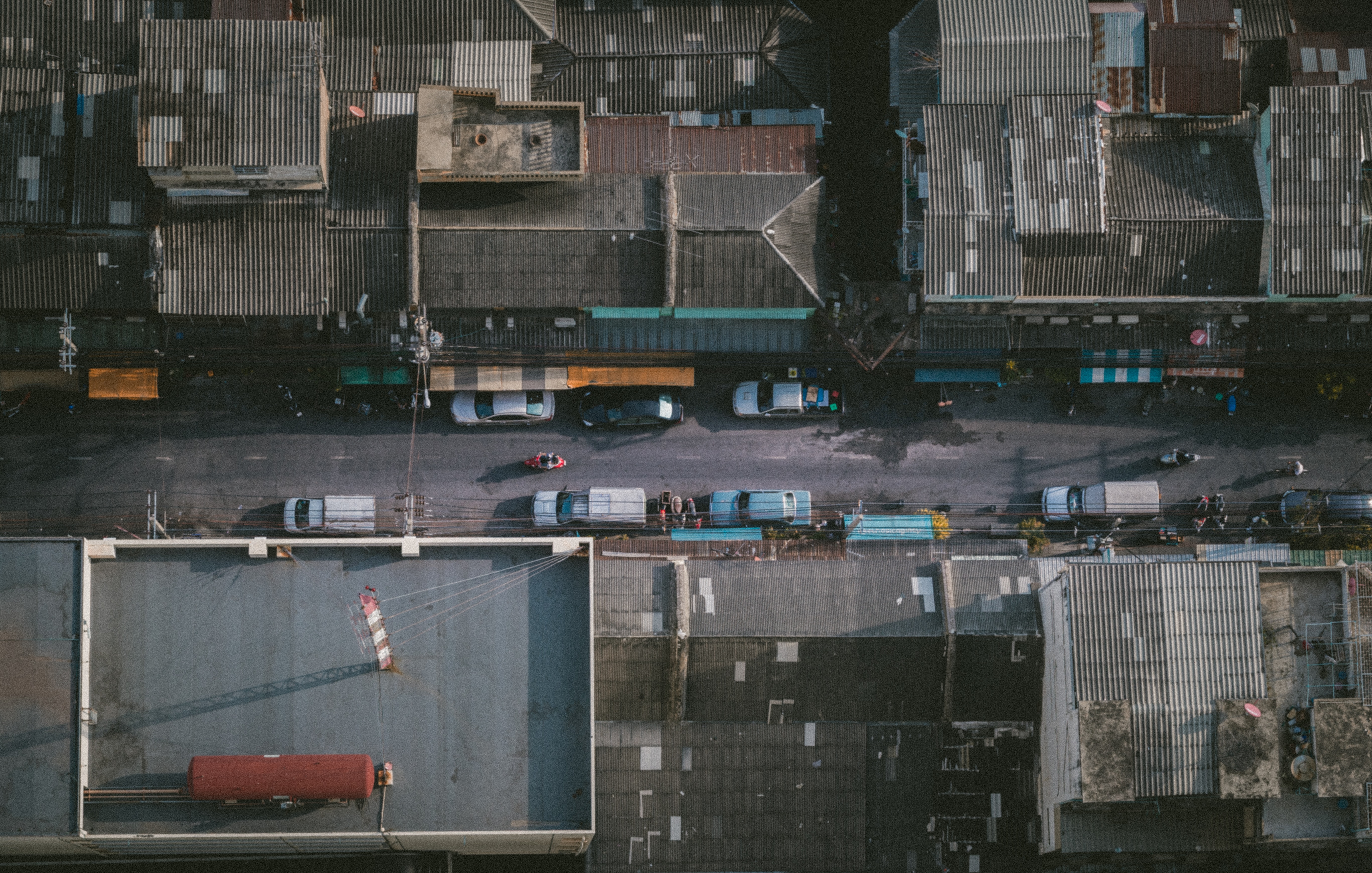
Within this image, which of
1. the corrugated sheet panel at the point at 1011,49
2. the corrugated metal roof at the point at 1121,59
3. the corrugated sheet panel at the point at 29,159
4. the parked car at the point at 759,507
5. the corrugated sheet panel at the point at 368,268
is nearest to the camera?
the corrugated sheet panel at the point at 29,159

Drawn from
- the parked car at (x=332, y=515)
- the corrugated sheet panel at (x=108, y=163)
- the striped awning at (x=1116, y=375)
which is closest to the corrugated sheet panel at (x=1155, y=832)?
the striped awning at (x=1116, y=375)

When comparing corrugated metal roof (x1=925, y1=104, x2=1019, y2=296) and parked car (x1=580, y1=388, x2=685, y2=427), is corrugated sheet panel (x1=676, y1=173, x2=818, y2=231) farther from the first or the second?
parked car (x1=580, y1=388, x2=685, y2=427)

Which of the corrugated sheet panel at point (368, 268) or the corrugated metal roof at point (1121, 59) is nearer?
the corrugated sheet panel at point (368, 268)

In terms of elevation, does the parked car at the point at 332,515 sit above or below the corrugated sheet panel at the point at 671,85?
below

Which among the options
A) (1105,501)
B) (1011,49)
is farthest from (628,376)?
(1105,501)

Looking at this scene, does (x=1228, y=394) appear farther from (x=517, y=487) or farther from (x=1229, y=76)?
(x=517, y=487)

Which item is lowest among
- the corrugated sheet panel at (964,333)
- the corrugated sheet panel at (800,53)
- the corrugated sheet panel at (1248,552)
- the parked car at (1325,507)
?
the corrugated sheet panel at (1248,552)

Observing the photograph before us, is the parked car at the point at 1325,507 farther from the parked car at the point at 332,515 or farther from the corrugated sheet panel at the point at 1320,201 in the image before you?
the parked car at the point at 332,515
